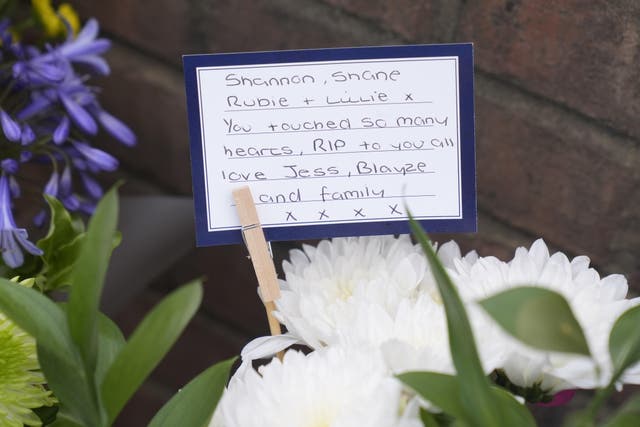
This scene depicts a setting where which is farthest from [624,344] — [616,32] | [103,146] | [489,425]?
[103,146]

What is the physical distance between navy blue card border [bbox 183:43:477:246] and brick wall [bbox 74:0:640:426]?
0.58 ft

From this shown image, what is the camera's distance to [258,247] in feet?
1.64

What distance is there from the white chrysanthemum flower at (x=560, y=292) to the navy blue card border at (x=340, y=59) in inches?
2.4

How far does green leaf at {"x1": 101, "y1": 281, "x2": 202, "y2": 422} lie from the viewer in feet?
1.04

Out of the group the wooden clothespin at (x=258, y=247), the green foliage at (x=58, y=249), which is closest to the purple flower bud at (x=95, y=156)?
the green foliage at (x=58, y=249)

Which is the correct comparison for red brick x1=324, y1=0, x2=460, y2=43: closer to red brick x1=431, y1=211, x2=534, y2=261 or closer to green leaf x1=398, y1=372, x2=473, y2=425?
red brick x1=431, y1=211, x2=534, y2=261

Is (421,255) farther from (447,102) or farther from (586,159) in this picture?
(586,159)

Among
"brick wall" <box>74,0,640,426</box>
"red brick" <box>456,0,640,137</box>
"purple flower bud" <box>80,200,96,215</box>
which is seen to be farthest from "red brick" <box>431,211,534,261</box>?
"purple flower bud" <box>80,200,96,215</box>

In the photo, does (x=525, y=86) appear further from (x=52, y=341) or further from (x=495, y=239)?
(x=52, y=341)

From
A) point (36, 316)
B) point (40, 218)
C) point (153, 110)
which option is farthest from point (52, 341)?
point (153, 110)

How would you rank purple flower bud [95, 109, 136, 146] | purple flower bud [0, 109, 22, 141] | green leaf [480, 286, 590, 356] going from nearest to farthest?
green leaf [480, 286, 590, 356], purple flower bud [0, 109, 22, 141], purple flower bud [95, 109, 136, 146]

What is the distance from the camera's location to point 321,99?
496 millimetres

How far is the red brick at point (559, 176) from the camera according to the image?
66 centimetres

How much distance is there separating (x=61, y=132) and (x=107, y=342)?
0.27 metres
